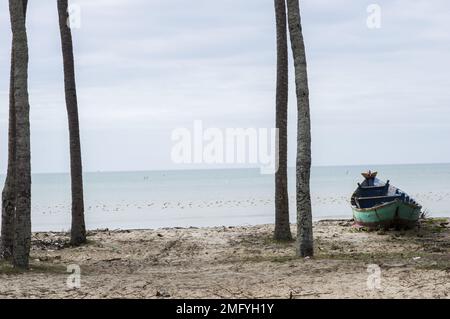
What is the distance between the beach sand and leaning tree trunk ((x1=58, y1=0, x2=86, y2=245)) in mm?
840

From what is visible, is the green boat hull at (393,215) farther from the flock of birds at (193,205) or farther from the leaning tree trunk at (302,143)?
the flock of birds at (193,205)

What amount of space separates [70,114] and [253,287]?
10925 millimetres

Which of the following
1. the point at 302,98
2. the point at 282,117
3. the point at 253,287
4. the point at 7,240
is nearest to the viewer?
the point at 253,287

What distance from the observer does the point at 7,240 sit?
Answer: 16.6m

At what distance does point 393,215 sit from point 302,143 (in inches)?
379

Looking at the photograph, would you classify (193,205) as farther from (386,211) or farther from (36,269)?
(36,269)

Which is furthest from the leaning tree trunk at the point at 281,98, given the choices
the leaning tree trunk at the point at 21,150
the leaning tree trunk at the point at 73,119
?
the leaning tree trunk at the point at 21,150

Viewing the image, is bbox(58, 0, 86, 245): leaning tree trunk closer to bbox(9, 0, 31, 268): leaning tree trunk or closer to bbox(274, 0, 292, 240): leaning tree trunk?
bbox(9, 0, 31, 268): leaning tree trunk

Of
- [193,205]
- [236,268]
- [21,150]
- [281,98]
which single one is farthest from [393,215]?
[193,205]

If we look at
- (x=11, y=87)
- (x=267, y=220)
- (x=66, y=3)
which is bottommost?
(x=267, y=220)

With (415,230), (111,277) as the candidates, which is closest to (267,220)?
(415,230)

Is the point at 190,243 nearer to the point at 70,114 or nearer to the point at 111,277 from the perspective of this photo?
the point at 70,114

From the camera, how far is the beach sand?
1129cm

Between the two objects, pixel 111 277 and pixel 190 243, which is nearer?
pixel 111 277
